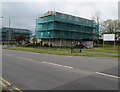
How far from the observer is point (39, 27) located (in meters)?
57.6

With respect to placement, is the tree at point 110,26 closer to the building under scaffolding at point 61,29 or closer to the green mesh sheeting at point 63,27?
the green mesh sheeting at point 63,27

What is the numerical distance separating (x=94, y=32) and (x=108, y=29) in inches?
327

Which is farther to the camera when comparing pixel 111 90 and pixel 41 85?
pixel 41 85

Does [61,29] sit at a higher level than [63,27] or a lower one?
lower

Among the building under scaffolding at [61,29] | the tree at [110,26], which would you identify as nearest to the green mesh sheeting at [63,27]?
the building under scaffolding at [61,29]

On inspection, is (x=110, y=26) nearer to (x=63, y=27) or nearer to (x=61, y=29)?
(x=63, y=27)

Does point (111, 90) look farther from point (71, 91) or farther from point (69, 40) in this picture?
point (69, 40)

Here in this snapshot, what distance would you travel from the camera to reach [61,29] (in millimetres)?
51750

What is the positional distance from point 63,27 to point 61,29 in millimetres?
1887

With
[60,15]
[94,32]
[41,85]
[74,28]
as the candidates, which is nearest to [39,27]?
[60,15]

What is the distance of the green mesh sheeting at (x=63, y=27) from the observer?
165ft

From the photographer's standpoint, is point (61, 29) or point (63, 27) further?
point (63, 27)

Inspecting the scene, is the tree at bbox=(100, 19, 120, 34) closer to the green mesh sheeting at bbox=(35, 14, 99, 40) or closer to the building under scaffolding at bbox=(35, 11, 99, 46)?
the green mesh sheeting at bbox=(35, 14, 99, 40)

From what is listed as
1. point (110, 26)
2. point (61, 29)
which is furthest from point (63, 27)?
point (110, 26)
